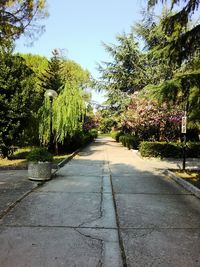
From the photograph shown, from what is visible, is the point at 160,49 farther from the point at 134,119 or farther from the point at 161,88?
the point at 134,119

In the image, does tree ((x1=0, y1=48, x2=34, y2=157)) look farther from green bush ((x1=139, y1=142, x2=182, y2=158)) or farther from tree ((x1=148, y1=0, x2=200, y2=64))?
tree ((x1=148, y1=0, x2=200, y2=64))

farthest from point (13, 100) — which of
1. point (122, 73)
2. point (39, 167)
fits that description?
point (122, 73)

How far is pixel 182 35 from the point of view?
341 inches

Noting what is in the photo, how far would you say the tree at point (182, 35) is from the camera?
8422 mm

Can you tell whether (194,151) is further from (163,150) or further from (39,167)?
(39,167)

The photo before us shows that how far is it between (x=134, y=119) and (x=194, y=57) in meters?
17.1

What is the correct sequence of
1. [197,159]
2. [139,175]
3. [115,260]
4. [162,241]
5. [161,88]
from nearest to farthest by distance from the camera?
[115,260] → [162,241] → [161,88] → [139,175] → [197,159]

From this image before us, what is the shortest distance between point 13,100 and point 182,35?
32.0ft

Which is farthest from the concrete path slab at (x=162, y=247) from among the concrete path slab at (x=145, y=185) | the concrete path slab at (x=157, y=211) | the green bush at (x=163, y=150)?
the green bush at (x=163, y=150)

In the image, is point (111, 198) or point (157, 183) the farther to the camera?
point (157, 183)

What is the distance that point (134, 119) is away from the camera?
26375mm

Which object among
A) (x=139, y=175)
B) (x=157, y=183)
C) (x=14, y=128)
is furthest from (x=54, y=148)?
(x=157, y=183)

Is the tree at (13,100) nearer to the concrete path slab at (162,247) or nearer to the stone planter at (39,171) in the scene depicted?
the stone planter at (39,171)

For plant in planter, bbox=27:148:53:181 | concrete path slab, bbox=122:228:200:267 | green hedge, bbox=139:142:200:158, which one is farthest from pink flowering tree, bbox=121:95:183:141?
concrete path slab, bbox=122:228:200:267
